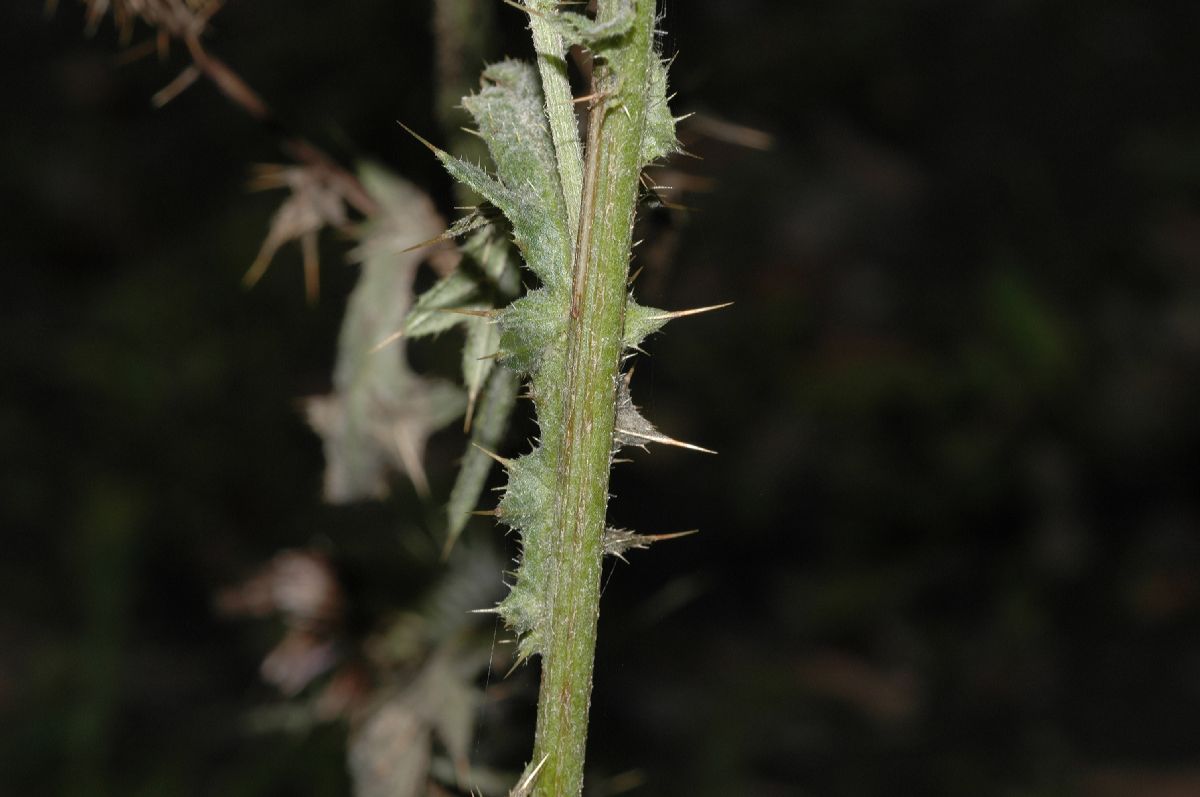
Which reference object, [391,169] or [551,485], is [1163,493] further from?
[551,485]

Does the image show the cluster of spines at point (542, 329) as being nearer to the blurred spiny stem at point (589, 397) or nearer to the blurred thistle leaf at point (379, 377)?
the blurred spiny stem at point (589, 397)

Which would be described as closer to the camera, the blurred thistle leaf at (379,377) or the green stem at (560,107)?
the green stem at (560,107)

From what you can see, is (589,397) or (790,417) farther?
(790,417)

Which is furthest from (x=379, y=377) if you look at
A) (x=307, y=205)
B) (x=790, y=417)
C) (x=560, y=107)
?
(x=790, y=417)

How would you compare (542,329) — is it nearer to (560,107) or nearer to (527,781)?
(560,107)

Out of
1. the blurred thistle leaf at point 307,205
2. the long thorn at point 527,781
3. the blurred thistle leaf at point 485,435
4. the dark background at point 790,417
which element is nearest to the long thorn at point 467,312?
the blurred thistle leaf at point 485,435

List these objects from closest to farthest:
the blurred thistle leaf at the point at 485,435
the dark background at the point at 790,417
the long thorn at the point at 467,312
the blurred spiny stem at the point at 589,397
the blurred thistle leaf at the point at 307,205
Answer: the blurred spiny stem at the point at 589,397 < the long thorn at the point at 467,312 < the blurred thistle leaf at the point at 485,435 < the blurred thistle leaf at the point at 307,205 < the dark background at the point at 790,417

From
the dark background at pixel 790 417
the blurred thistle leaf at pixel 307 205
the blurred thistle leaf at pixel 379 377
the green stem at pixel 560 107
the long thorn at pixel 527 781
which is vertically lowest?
the dark background at pixel 790 417

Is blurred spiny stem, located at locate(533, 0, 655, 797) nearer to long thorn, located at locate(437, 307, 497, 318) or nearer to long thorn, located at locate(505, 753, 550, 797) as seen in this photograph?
long thorn, located at locate(505, 753, 550, 797)
